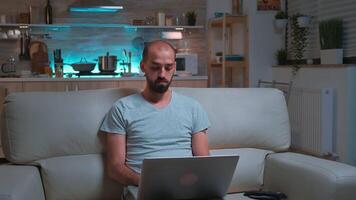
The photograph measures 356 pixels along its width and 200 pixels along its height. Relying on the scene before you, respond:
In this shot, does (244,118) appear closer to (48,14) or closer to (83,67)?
(83,67)

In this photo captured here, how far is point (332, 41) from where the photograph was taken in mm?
4402

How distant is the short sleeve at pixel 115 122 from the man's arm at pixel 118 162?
23 mm

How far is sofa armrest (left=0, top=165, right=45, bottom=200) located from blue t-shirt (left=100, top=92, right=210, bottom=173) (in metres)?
0.37

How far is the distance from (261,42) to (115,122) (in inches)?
148

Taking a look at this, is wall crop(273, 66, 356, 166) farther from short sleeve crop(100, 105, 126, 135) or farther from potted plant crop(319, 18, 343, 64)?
short sleeve crop(100, 105, 126, 135)

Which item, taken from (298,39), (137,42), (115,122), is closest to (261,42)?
(298,39)

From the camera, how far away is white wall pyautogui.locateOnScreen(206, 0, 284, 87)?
5512 mm

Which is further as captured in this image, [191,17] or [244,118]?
[191,17]

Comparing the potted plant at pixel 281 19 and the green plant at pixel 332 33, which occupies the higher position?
the potted plant at pixel 281 19

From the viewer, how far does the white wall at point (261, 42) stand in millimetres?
5512

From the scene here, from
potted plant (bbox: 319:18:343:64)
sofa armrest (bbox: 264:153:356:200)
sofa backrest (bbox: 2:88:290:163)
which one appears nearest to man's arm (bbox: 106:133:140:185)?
sofa backrest (bbox: 2:88:290:163)

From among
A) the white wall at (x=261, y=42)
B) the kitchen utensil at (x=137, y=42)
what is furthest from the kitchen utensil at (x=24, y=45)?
the white wall at (x=261, y=42)

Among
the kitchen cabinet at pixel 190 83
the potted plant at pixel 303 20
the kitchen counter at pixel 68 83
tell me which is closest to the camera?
the potted plant at pixel 303 20

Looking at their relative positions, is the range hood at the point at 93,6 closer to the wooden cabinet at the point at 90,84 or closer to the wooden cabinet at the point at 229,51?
the wooden cabinet at the point at 90,84
